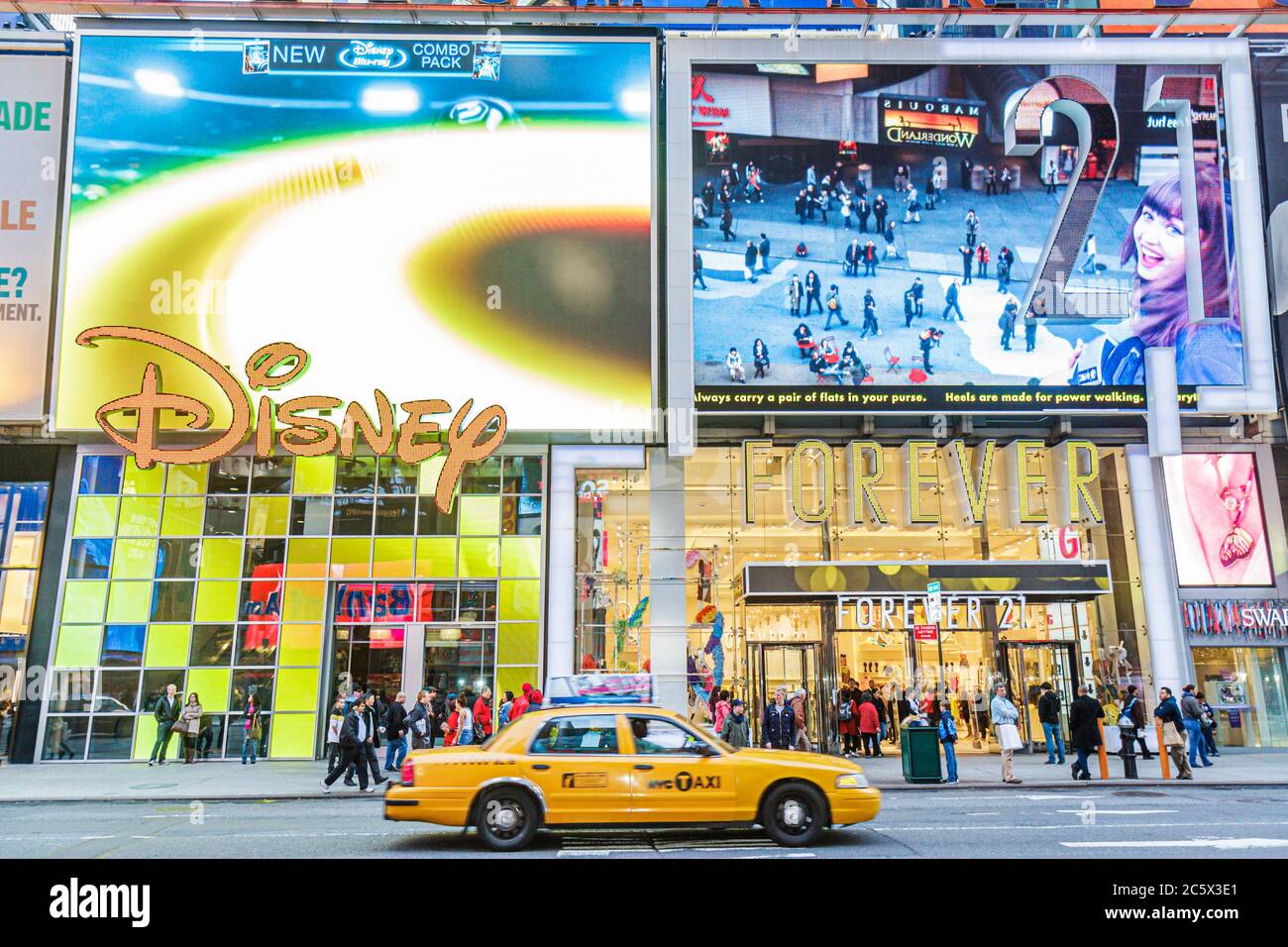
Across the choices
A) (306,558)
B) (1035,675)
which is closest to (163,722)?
(306,558)

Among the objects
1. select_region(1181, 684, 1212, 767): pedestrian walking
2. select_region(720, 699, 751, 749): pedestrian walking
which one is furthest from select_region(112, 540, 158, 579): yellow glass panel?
select_region(1181, 684, 1212, 767): pedestrian walking

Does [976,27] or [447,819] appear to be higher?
[976,27]

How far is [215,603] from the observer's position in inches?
995

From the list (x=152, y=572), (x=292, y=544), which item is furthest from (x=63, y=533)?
(x=292, y=544)

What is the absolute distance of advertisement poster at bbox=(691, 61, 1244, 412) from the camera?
26.3 m

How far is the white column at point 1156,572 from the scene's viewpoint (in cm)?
2528

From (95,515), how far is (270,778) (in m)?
10.00

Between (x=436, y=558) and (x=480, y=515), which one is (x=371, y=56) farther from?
(x=436, y=558)

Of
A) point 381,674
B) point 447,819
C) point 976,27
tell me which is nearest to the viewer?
point 447,819

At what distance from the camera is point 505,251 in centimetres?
2616

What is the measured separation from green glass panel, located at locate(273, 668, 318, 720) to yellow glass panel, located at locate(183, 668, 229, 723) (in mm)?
1254

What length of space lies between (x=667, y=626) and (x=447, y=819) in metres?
14.9

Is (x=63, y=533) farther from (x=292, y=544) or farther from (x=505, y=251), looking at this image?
(x=505, y=251)

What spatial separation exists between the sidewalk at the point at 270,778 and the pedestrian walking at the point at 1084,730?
12.8 inches
